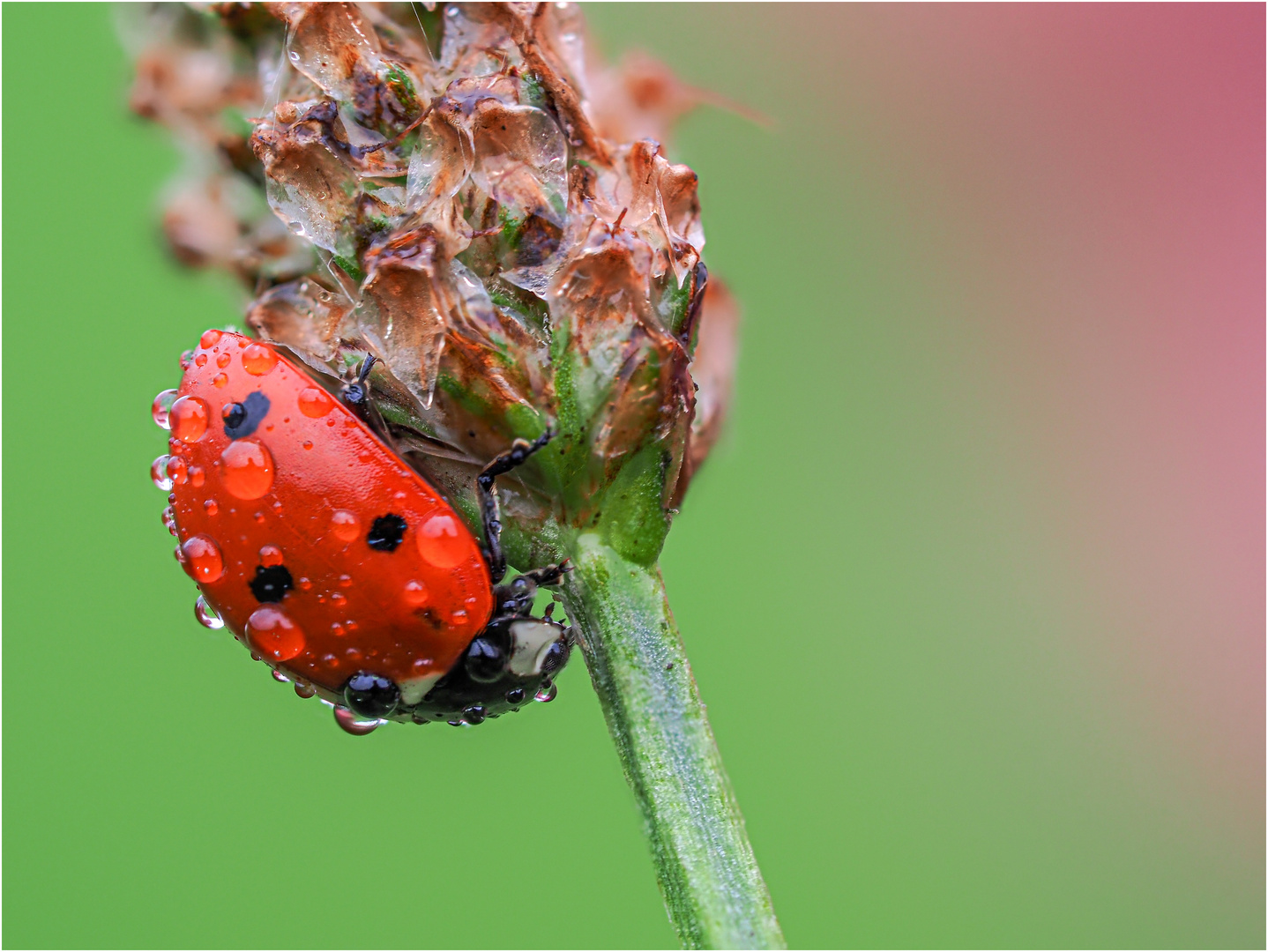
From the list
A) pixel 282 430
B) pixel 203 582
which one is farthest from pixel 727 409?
pixel 203 582

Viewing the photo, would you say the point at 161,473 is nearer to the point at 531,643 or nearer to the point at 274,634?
the point at 274,634

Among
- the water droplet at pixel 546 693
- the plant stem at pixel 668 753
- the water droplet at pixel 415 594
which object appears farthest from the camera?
the water droplet at pixel 546 693

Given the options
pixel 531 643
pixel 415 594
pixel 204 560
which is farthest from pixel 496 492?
pixel 204 560

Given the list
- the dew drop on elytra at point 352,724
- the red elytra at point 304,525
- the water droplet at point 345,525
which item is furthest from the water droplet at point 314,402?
the dew drop on elytra at point 352,724

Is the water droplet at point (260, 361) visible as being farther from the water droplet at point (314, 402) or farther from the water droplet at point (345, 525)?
the water droplet at point (345, 525)

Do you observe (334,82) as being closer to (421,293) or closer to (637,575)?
(421,293)

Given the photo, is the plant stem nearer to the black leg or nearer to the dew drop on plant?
the black leg
